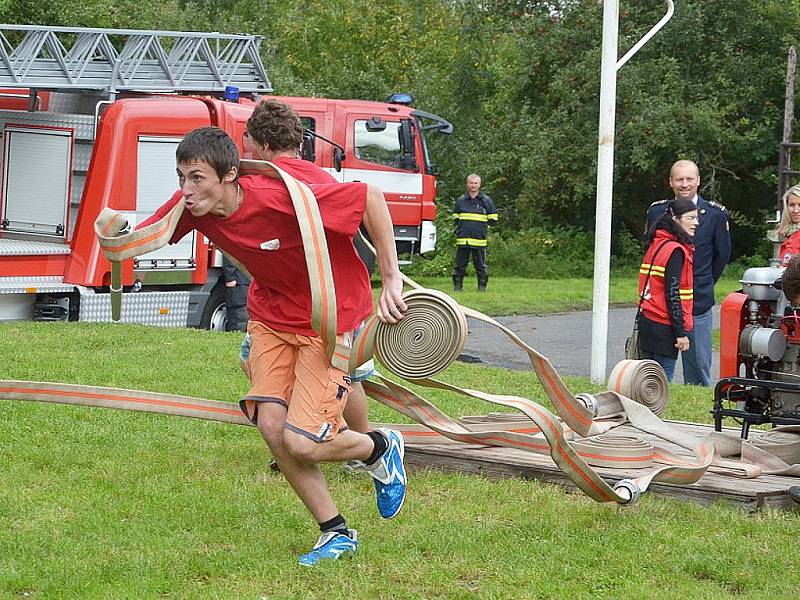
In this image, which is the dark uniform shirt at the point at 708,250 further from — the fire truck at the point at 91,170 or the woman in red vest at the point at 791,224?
the fire truck at the point at 91,170

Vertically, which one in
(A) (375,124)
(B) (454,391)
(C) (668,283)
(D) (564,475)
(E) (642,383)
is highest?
(A) (375,124)

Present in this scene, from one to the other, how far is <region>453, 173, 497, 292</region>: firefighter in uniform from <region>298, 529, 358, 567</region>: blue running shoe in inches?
659

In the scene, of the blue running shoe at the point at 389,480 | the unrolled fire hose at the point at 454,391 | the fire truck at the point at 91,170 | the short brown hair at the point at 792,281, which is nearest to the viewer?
the unrolled fire hose at the point at 454,391

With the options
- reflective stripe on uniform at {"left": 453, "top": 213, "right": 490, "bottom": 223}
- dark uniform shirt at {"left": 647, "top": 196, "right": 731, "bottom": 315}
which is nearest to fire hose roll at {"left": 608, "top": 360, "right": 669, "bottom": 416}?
dark uniform shirt at {"left": 647, "top": 196, "right": 731, "bottom": 315}

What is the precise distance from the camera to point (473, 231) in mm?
22453

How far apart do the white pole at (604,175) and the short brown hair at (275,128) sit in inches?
178

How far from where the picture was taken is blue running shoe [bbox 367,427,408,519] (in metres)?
5.51

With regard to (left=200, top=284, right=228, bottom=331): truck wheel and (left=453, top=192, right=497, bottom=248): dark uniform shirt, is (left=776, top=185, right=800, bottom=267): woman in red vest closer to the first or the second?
(left=200, top=284, right=228, bottom=331): truck wheel

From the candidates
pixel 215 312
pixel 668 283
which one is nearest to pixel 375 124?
pixel 215 312

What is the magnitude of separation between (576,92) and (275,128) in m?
23.5

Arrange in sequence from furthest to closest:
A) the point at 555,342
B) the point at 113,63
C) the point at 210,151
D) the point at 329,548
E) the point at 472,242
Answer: the point at 472,242, the point at 555,342, the point at 113,63, the point at 329,548, the point at 210,151

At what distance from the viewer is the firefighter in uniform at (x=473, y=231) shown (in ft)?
72.3

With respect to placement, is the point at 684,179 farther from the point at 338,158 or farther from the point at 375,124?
the point at 375,124

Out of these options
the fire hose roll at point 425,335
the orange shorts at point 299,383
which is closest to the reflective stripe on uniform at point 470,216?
the orange shorts at point 299,383
